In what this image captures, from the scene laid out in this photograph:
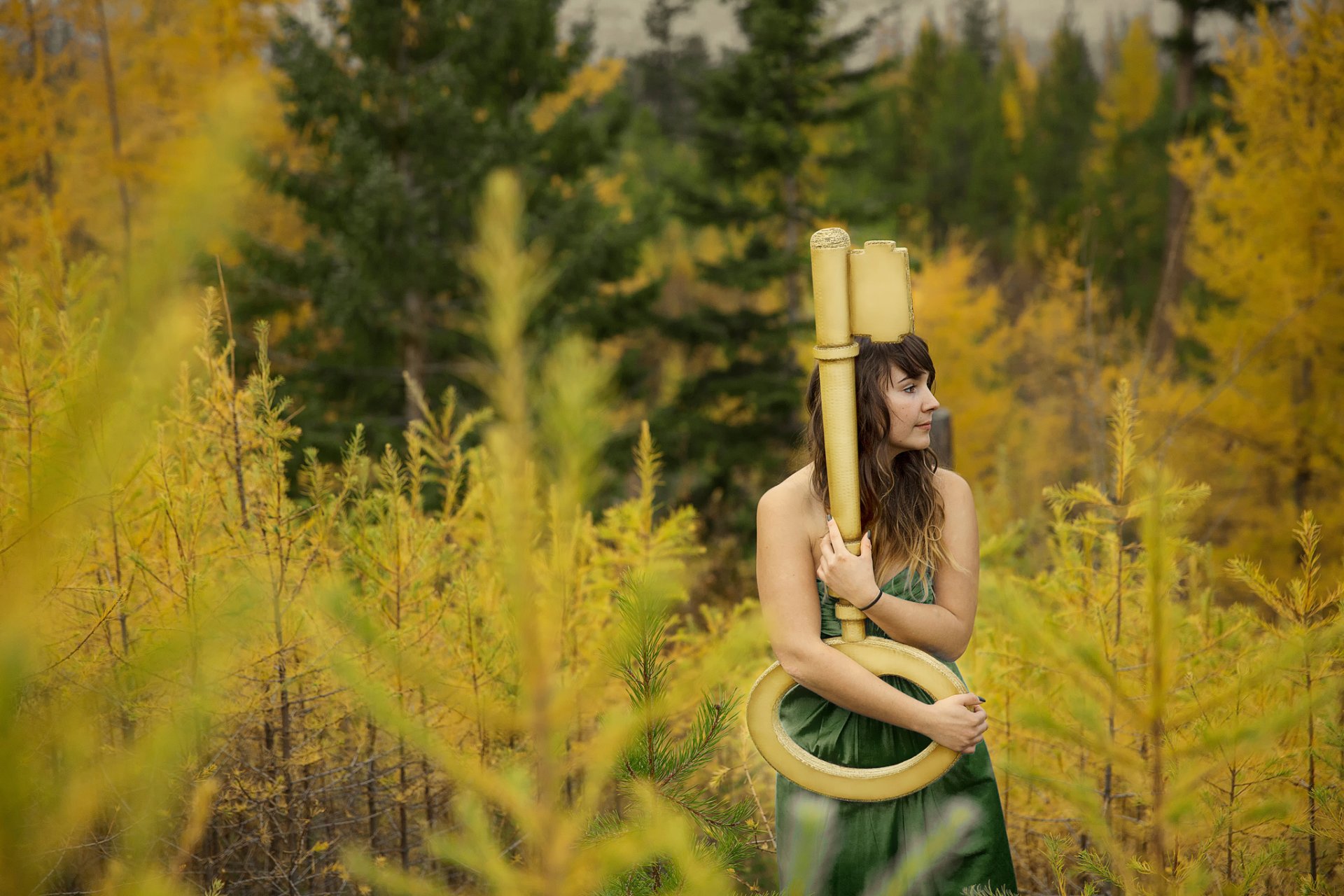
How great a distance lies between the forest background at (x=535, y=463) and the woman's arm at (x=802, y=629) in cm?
24

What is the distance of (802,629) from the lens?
166 centimetres

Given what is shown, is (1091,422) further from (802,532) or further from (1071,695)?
(1071,695)

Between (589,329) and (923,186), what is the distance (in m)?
6.11

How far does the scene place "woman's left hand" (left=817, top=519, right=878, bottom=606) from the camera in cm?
162

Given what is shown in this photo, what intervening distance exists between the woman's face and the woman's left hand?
10.1 inches

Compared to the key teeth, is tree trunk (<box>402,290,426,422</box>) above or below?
below

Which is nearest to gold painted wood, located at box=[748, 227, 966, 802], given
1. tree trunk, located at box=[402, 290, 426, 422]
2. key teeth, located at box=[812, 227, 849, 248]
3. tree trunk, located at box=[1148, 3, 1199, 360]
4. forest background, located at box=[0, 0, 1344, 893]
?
key teeth, located at box=[812, 227, 849, 248]

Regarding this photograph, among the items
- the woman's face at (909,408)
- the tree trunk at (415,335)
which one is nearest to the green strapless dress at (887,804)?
the woman's face at (909,408)

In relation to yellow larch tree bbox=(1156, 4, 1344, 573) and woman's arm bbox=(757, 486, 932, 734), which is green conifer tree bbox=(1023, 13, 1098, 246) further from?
woman's arm bbox=(757, 486, 932, 734)

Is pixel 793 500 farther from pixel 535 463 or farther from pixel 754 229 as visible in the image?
pixel 754 229

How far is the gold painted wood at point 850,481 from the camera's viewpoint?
1568 mm

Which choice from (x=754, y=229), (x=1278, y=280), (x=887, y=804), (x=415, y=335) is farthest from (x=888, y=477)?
(x=754, y=229)

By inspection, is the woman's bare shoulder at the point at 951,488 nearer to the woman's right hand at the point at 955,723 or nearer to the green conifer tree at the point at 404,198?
the woman's right hand at the point at 955,723

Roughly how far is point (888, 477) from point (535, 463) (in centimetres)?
105
